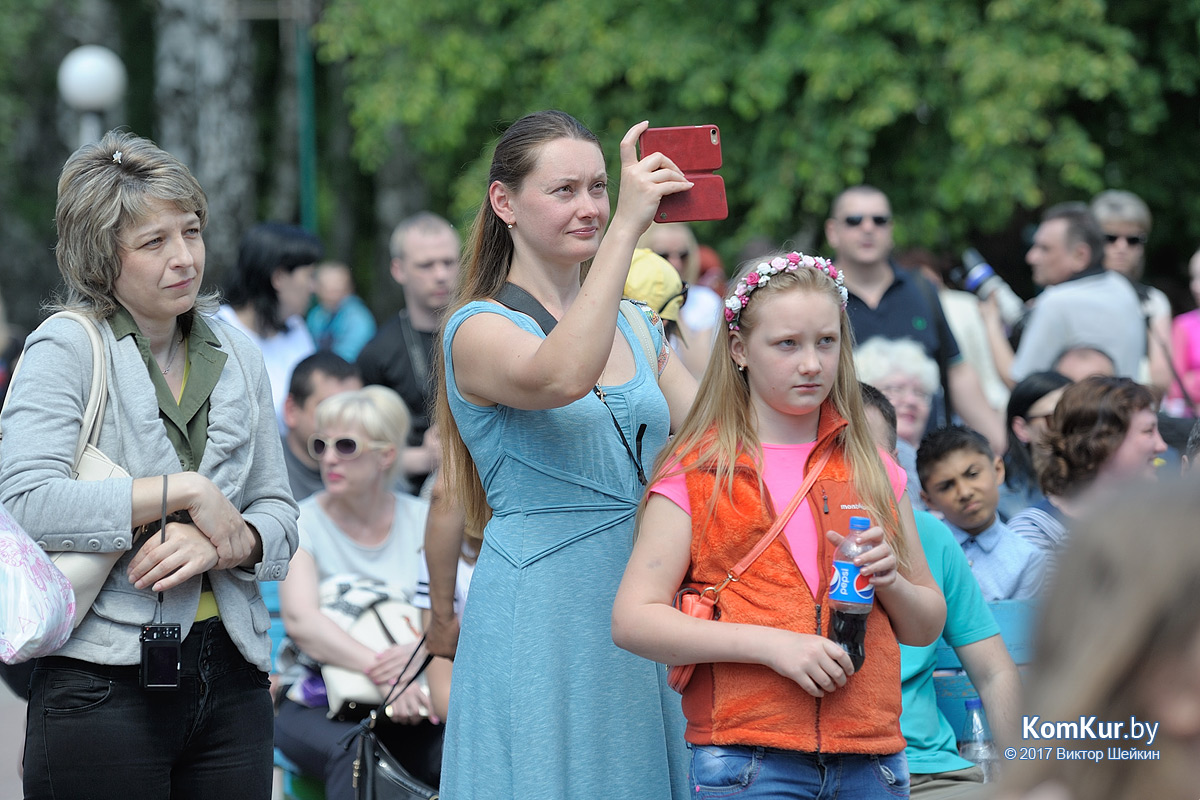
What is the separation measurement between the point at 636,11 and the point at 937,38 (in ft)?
9.02

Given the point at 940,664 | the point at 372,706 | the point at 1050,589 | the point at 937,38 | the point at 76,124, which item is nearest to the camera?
the point at 1050,589

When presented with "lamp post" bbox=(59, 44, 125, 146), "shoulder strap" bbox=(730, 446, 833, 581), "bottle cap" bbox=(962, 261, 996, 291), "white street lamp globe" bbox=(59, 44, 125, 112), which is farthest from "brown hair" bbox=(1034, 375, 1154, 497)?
"white street lamp globe" bbox=(59, 44, 125, 112)

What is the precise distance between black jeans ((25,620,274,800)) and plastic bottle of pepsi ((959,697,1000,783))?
1985 mm

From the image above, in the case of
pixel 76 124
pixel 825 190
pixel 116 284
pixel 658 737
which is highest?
pixel 76 124

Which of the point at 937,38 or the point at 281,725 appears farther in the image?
the point at 937,38

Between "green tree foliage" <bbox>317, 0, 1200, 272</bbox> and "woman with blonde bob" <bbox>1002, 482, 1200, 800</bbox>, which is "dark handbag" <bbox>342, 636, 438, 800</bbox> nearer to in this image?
"woman with blonde bob" <bbox>1002, 482, 1200, 800</bbox>

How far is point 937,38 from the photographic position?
1085 cm

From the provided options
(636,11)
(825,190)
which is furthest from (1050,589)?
(636,11)

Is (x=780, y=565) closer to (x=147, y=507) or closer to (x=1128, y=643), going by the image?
(x=147, y=507)

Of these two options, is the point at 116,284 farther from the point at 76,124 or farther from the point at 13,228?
the point at 13,228

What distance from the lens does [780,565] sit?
2506mm

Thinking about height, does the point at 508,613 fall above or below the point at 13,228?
below

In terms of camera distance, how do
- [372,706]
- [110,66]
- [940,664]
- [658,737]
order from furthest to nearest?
[110,66] < [372,706] < [940,664] < [658,737]
